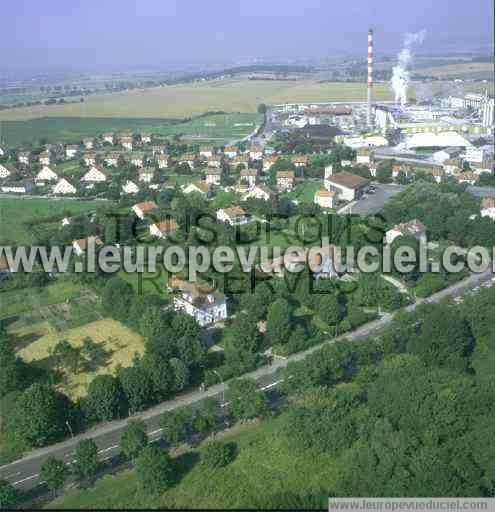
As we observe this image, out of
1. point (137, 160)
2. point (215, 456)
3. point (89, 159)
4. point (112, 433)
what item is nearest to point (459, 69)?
point (137, 160)

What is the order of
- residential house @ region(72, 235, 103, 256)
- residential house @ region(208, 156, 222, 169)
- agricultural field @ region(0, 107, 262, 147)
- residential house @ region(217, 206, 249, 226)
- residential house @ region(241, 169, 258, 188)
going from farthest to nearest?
agricultural field @ region(0, 107, 262, 147)
residential house @ region(208, 156, 222, 169)
residential house @ region(241, 169, 258, 188)
residential house @ region(217, 206, 249, 226)
residential house @ region(72, 235, 103, 256)

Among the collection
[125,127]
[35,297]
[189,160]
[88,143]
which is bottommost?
[35,297]

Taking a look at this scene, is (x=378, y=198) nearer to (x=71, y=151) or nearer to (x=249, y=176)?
(x=249, y=176)

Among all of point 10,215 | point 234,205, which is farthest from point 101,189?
point 234,205

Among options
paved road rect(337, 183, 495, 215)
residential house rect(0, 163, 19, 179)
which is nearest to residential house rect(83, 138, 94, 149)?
residential house rect(0, 163, 19, 179)

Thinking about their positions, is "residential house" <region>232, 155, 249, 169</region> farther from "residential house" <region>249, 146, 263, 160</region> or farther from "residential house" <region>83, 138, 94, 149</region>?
"residential house" <region>83, 138, 94, 149</region>

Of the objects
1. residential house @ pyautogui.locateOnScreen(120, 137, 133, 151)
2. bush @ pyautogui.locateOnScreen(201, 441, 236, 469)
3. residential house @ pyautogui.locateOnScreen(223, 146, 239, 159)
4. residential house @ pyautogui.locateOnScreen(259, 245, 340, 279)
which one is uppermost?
residential house @ pyautogui.locateOnScreen(120, 137, 133, 151)

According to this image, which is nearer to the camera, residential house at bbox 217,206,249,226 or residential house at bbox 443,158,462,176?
residential house at bbox 217,206,249,226

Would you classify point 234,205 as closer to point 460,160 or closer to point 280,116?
point 460,160
